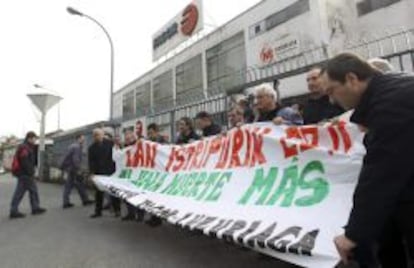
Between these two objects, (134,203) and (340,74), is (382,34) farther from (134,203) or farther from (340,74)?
(340,74)

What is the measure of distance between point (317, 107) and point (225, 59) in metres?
21.7

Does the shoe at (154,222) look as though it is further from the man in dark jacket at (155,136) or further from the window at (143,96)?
the window at (143,96)

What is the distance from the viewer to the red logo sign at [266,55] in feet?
70.3

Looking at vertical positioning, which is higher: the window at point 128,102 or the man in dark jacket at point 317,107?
the window at point 128,102

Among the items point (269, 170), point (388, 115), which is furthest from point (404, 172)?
point (269, 170)

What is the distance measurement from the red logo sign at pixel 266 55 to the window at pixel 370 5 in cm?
406

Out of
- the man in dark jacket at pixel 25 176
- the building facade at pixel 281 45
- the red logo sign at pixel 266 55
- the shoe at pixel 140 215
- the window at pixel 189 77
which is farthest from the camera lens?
the window at pixel 189 77

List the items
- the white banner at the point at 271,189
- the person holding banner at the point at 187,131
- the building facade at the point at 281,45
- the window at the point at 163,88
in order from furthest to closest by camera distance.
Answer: the window at the point at 163,88, the building facade at the point at 281,45, the person holding banner at the point at 187,131, the white banner at the point at 271,189

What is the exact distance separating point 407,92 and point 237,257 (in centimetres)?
395

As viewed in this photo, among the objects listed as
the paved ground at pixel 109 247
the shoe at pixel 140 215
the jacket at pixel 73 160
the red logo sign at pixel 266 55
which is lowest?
the paved ground at pixel 109 247

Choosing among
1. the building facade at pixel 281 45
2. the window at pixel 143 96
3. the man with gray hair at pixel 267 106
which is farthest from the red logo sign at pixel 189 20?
the man with gray hair at pixel 267 106

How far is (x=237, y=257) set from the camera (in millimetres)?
5863

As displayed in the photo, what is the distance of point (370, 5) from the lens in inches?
739

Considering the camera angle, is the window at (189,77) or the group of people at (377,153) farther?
the window at (189,77)
